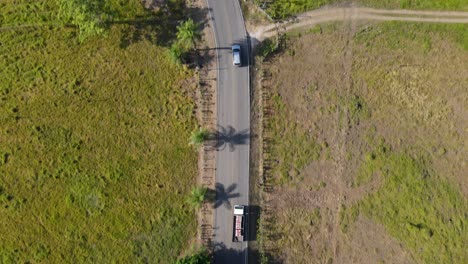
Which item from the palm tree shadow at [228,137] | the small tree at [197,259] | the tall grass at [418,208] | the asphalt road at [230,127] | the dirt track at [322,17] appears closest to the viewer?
the small tree at [197,259]

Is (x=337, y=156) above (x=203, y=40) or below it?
below

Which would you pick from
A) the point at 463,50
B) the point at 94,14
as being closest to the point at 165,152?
the point at 94,14

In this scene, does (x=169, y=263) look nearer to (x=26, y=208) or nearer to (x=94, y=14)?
(x=26, y=208)

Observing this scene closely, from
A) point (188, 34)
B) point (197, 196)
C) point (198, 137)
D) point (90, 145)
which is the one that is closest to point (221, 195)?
point (197, 196)

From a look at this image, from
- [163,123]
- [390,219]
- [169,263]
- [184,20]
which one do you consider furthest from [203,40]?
[390,219]

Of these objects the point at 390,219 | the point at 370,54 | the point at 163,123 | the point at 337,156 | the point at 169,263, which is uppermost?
the point at 370,54

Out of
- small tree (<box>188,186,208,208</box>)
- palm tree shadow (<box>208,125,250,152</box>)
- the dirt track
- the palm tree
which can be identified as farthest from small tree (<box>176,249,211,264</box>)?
the dirt track

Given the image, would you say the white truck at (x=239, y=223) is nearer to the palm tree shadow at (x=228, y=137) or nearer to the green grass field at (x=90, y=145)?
the green grass field at (x=90, y=145)

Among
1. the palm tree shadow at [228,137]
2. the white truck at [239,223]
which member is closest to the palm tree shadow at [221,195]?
the white truck at [239,223]
